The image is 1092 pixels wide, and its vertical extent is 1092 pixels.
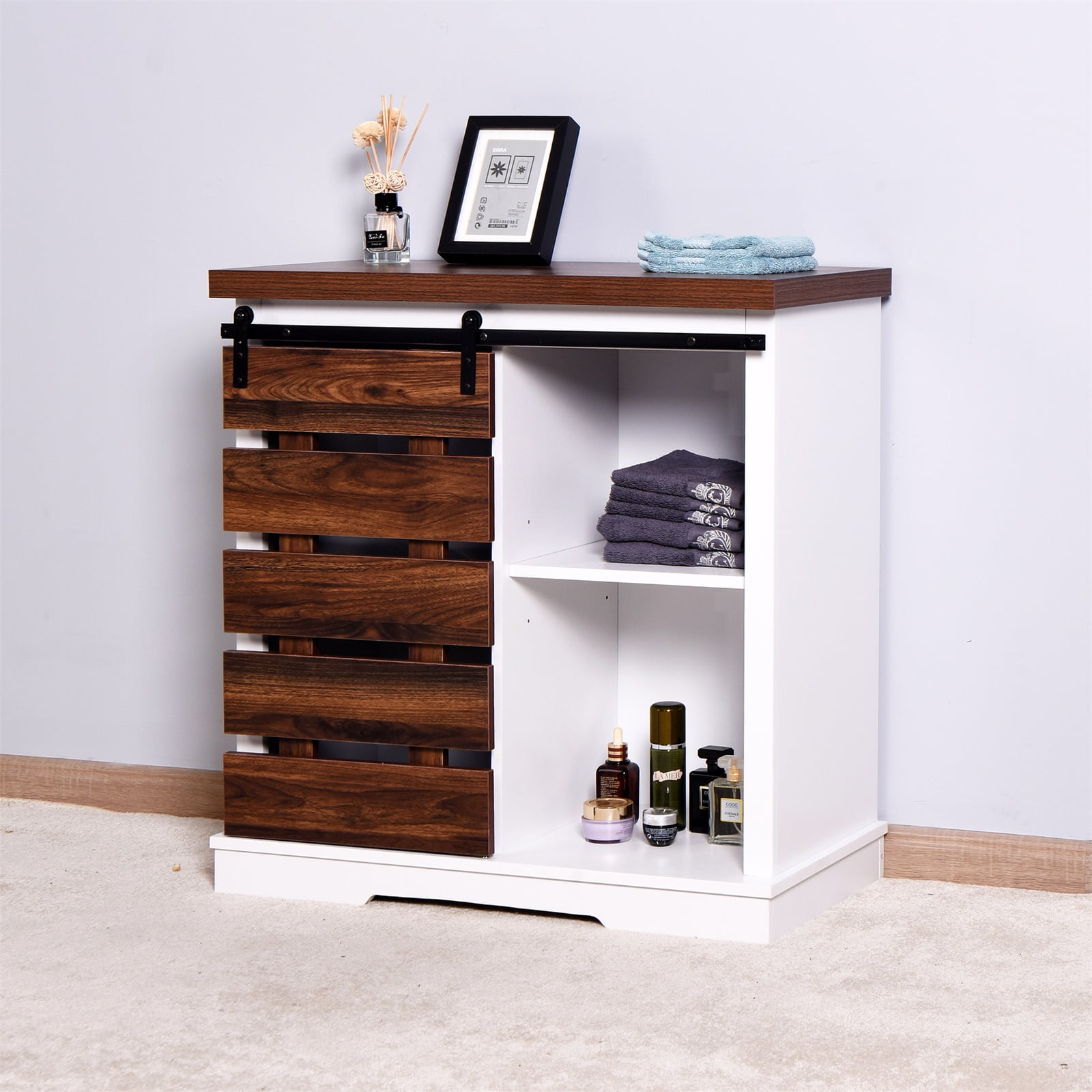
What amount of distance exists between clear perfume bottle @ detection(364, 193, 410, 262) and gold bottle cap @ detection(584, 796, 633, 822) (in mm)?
894

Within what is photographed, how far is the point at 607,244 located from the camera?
8.41 ft

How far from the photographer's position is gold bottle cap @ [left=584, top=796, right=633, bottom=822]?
2.33 meters

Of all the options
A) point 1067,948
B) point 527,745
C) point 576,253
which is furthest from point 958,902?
point 576,253

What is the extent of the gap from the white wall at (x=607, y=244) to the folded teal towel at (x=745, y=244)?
25cm

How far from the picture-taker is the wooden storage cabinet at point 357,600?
219cm

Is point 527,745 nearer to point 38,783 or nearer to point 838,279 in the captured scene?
point 838,279

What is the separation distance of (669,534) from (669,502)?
1.9 inches

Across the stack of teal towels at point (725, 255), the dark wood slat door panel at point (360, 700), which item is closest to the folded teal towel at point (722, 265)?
the stack of teal towels at point (725, 255)

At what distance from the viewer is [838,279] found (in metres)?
2.22

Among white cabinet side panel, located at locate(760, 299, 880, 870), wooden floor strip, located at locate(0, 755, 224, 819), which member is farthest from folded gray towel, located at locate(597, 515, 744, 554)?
wooden floor strip, located at locate(0, 755, 224, 819)

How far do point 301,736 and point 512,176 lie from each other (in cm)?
93

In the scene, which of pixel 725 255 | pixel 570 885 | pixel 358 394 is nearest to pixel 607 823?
pixel 570 885

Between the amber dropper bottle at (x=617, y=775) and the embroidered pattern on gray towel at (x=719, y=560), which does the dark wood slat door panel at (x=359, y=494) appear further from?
the amber dropper bottle at (x=617, y=775)

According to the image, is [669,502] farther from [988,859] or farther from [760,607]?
[988,859]
